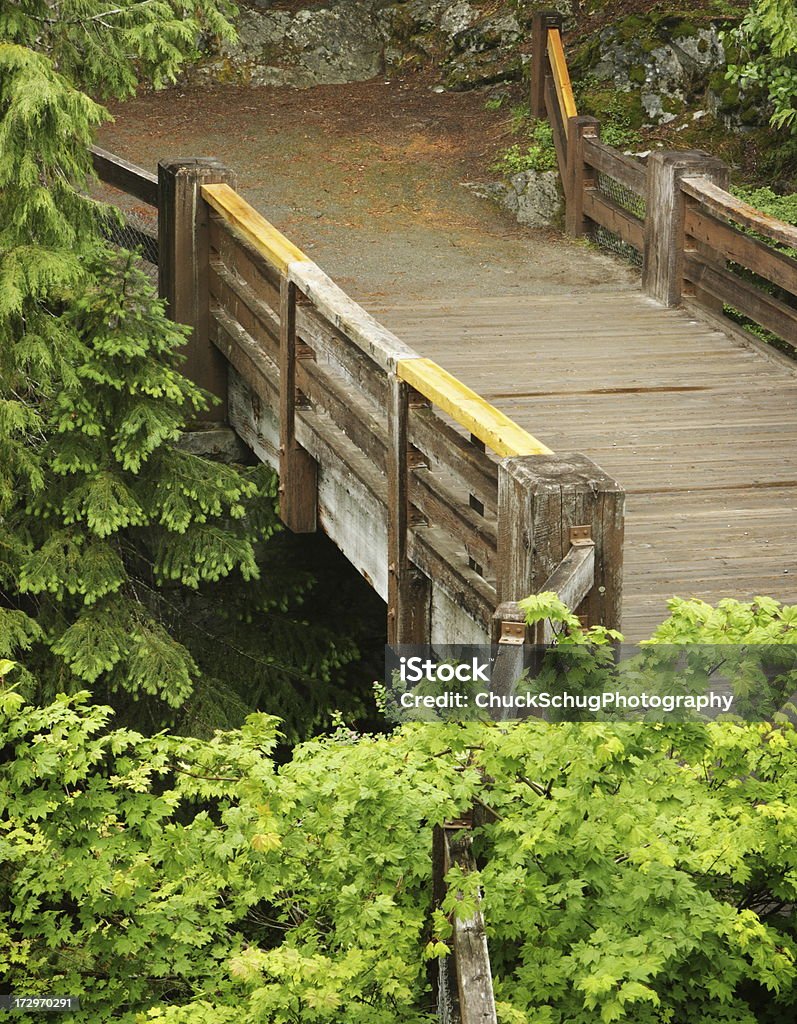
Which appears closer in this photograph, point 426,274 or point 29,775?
point 29,775

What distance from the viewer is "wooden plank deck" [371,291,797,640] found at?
6.27 metres

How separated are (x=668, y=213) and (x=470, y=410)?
526cm

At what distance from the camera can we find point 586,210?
12781mm

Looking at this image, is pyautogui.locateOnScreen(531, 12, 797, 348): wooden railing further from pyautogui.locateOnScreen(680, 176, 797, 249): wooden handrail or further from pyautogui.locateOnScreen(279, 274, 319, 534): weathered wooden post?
pyautogui.locateOnScreen(279, 274, 319, 534): weathered wooden post

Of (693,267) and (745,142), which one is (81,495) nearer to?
(693,267)

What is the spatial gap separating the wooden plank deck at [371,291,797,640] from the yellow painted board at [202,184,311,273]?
4.37 feet

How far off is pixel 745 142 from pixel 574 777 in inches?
494

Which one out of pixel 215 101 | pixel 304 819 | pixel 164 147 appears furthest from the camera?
pixel 215 101

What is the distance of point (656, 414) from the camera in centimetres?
811

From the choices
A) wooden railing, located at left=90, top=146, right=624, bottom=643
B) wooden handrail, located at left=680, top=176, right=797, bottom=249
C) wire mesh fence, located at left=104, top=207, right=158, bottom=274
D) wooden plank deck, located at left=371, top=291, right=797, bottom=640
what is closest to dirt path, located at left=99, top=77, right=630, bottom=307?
wooden plank deck, located at left=371, top=291, right=797, bottom=640

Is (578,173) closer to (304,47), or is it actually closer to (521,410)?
(521,410)

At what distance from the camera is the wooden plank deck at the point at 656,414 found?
6.27 meters

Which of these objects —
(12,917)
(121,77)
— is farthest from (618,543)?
(121,77)
